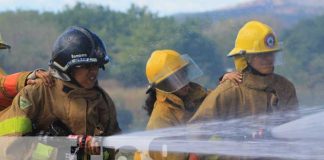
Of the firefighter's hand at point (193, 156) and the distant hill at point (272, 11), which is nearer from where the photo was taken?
the firefighter's hand at point (193, 156)

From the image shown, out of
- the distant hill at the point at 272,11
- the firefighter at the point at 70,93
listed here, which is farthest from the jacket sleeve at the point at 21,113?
the distant hill at the point at 272,11

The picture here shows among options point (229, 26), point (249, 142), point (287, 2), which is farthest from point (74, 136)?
point (229, 26)

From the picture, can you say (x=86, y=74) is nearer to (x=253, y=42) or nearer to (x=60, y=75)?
(x=60, y=75)

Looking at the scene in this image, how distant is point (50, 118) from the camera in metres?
6.50

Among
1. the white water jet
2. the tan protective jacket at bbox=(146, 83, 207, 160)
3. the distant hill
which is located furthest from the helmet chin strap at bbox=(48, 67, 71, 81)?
the distant hill

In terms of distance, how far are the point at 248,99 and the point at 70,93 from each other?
48.9 inches

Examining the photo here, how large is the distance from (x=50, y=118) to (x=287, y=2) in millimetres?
2034

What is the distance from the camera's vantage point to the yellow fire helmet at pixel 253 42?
23.1 feet

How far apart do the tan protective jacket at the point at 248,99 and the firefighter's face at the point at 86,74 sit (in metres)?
0.79

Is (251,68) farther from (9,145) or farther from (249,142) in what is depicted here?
(9,145)

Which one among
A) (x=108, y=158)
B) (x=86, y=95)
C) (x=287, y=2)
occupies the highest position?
(x=287, y=2)

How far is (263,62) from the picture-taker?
7008 millimetres

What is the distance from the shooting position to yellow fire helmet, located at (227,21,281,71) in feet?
23.1

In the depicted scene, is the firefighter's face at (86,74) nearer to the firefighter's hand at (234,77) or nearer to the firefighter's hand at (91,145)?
the firefighter's hand at (91,145)
